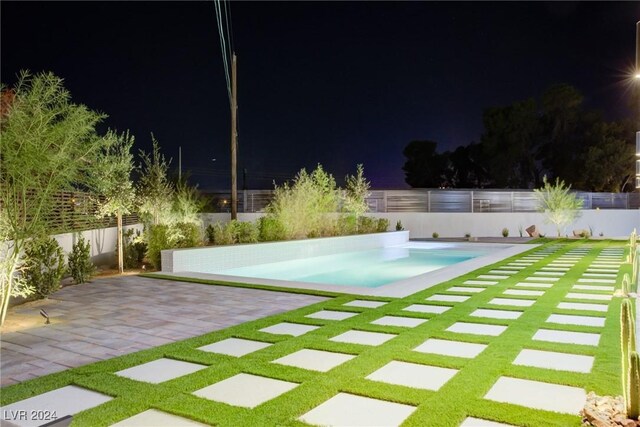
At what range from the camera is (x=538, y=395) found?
2.89 meters

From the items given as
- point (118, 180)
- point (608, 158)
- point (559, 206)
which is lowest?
point (559, 206)

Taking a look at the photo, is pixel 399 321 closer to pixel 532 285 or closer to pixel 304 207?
pixel 532 285

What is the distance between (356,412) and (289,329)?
1975mm

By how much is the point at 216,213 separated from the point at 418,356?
17771 millimetres

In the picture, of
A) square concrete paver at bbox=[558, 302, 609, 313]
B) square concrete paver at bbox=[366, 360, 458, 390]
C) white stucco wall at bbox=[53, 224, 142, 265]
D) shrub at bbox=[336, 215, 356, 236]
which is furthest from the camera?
shrub at bbox=[336, 215, 356, 236]

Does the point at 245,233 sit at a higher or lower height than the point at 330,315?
higher

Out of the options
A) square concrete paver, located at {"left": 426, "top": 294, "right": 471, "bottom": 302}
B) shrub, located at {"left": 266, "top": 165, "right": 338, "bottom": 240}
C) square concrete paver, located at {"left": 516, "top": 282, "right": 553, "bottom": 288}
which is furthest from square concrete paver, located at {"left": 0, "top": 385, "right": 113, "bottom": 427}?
shrub, located at {"left": 266, "top": 165, "right": 338, "bottom": 240}

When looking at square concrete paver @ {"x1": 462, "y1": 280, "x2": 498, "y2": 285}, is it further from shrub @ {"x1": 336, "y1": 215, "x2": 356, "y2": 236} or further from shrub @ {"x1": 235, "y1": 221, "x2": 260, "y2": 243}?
shrub @ {"x1": 336, "y1": 215, "x2": 356, "y2": 236}

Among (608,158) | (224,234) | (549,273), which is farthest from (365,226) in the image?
(608,158)

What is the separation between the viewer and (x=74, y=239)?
8.82 m

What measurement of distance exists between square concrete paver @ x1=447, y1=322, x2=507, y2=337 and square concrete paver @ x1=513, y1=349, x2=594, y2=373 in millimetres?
605

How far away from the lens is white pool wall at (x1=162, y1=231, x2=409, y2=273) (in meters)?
9.11

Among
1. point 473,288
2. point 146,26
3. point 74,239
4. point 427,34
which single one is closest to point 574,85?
point 427,34

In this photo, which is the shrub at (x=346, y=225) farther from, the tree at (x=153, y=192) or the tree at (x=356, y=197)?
the tree at (x=153, y=192)
